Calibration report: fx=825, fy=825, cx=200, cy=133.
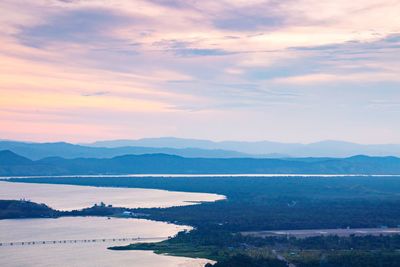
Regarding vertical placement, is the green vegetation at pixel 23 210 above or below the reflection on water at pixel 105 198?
below

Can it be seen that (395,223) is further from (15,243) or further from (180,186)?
(180,186)

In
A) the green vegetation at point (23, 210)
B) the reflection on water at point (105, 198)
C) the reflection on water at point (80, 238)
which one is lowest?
the reflection on water at point (80, 238)

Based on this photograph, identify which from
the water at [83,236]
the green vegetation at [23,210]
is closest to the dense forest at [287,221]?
the water at [83,236]

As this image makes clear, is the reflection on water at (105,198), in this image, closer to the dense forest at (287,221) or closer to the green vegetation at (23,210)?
the green vegetation at (23,210)

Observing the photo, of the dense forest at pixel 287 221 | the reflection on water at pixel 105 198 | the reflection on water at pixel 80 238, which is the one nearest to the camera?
the reflection on water at pixel 80 238

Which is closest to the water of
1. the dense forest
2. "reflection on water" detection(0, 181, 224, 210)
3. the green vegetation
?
"reflection on water" detection(0, 181, 224, 210)

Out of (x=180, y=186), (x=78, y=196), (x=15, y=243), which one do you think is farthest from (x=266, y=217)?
(x=180, y=186)

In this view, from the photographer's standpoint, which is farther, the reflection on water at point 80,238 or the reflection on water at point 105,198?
the reflection on water at point 105,198

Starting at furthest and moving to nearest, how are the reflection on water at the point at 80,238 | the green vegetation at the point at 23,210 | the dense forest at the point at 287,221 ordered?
the green vegetation at the point at 23,210 → the dense forest at the point at 287,221 → the reflection on water at the point at 80,238

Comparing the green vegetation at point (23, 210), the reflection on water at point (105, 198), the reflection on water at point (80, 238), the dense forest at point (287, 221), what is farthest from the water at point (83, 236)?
the dense forest at point (287, 221)
